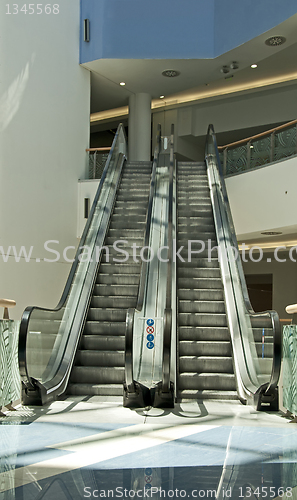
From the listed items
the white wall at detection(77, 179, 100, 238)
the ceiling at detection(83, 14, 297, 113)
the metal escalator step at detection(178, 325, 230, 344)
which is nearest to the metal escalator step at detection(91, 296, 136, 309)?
the metal escalator step at detection(178, 325, 230, 344)

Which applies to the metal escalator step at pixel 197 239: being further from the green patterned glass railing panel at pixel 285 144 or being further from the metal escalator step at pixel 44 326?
the metal escalator step at pixel 44 326

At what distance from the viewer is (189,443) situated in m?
4.06

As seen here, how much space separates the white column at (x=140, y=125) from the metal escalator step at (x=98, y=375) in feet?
37.0

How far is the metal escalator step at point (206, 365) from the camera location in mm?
6703

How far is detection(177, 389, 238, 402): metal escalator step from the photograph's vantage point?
6.16 metres

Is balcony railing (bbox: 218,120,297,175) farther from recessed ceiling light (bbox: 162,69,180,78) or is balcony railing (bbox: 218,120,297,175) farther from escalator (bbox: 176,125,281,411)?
recessed ceiling light (bbox: 162,69,180,78)

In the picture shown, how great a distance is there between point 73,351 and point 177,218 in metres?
4.47

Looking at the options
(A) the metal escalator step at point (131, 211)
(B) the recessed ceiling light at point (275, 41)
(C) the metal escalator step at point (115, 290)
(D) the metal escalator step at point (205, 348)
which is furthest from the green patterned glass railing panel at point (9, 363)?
(B) the recessed ceiling light at point (275, 41)

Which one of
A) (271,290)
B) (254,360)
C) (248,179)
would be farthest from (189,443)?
(271,290)

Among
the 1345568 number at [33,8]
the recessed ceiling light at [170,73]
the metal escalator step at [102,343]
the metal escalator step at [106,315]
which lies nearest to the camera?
the metal escalator step at [102,343]

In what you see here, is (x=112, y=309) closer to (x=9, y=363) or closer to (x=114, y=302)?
(x=114, y=302)

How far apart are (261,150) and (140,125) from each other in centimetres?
639

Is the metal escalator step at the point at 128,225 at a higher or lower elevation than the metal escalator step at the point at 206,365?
higher

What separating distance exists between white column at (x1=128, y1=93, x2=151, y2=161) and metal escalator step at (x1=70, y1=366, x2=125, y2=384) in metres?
11.3
